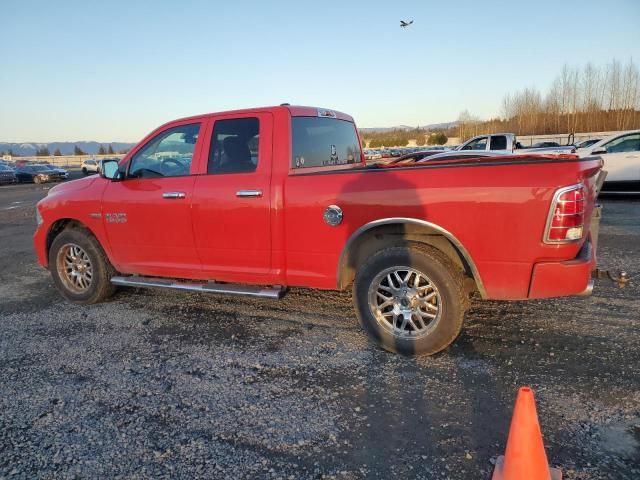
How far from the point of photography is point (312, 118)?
460cm

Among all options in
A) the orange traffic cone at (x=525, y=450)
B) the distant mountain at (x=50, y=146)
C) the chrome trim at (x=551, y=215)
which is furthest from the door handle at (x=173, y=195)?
the distant mountain at (x=50, y=146)

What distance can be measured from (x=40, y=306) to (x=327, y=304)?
334 centimetres

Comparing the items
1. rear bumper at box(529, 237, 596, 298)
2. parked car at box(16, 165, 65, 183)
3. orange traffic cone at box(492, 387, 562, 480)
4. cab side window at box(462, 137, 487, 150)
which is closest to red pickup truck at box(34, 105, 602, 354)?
rear bumper at box(529, 237, 596, 298)

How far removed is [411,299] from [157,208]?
8.67ft

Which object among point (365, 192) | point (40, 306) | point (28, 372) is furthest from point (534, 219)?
point (40, 306)

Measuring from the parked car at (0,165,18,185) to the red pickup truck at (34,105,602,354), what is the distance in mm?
30746

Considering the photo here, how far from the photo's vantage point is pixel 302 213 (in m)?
3.90

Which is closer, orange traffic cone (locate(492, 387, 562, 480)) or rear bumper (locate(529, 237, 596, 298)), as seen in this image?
orange traffic cone (locate(492, 387, 562, 480))

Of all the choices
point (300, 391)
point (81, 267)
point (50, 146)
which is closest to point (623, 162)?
Answer: point (300, 391)

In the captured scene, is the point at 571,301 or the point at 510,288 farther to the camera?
the point at 571,301

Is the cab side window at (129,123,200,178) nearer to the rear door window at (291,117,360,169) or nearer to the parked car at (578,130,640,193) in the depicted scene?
the rear door window at (291,117,360,169)

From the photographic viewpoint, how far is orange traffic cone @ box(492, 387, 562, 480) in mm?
2020

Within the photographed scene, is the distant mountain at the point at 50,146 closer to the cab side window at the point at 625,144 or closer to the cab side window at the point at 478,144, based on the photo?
the cab side window at the point at 478,144

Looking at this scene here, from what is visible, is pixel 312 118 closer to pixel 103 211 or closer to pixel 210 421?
pixel 103 211
